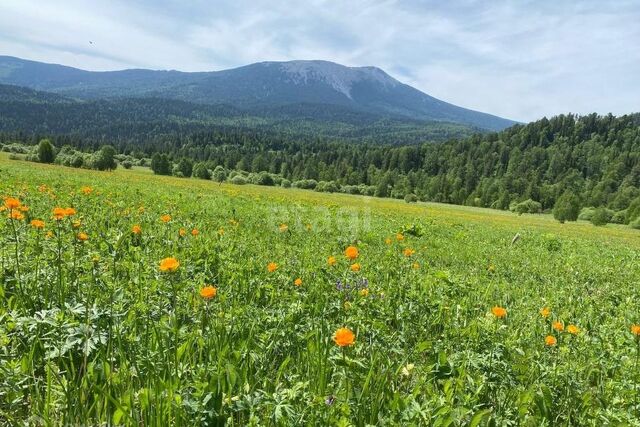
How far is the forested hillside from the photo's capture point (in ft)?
418

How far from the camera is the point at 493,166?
550 ft

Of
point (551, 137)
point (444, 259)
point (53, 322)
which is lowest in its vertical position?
point (444, 259)

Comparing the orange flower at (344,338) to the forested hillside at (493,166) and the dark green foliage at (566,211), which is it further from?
the forested hillside at (493,166)

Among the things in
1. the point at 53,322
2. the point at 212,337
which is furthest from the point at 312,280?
the point at 53,322

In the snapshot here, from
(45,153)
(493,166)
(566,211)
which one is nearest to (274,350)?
(45,153)

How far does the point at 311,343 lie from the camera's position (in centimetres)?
308

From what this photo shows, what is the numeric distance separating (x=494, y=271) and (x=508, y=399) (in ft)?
22.7

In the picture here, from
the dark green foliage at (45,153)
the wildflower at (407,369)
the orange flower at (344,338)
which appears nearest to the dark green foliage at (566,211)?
the wildflower at (407,369)

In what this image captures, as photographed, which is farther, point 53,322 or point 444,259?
point 444,259

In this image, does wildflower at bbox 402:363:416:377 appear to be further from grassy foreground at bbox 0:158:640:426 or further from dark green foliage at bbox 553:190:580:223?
dark green foliage at bbox 553:190:580:223

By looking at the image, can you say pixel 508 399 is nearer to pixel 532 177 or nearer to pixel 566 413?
pixel 566 413

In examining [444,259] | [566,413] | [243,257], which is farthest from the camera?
[444,259]

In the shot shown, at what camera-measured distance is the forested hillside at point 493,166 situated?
5017 inches

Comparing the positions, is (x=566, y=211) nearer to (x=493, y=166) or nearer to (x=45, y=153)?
(x=493, y=166)
